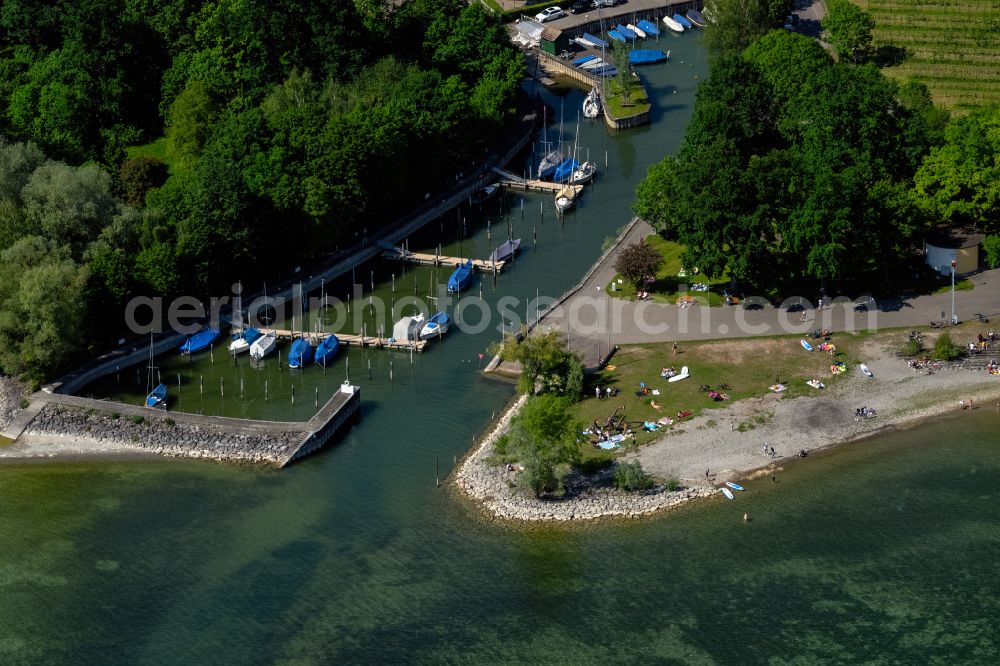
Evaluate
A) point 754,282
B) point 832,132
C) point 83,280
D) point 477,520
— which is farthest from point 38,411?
point 832,132

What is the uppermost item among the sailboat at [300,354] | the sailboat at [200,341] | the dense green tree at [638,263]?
the dense green tree at [638,263]

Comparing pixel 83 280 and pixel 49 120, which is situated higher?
pixel 49 120

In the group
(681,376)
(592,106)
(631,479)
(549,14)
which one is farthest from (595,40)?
(631,479)

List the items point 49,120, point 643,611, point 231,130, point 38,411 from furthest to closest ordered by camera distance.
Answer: point 49,120 < point 231,130 < point 38,411 < point 643,611

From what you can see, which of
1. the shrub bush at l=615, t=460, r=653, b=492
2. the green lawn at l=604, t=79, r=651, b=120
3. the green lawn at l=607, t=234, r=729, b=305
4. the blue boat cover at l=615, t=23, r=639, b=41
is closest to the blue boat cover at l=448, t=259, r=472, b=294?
the green lawn at l=607, t=234, r=729, b=305

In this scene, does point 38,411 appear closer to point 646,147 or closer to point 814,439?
point 814,439

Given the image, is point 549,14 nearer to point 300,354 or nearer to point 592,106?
point 592,106

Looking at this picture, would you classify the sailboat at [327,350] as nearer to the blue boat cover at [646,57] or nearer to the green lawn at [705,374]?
the green lawn at [705,374]

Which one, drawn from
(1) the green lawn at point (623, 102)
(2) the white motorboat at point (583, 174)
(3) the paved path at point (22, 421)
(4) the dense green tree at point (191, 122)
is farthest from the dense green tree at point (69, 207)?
(1) the green lawn at point (623, 102)
